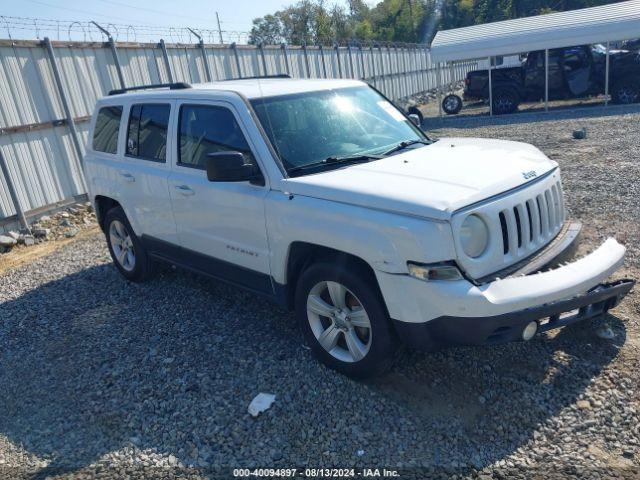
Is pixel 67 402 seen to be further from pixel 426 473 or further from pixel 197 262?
pixel 426 473

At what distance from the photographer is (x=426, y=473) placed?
9.08ft

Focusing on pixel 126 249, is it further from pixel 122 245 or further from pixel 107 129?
pixel 107 129

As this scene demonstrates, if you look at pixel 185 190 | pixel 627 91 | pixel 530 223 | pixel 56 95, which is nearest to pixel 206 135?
pixel 185 190

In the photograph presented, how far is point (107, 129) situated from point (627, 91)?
56.5ft

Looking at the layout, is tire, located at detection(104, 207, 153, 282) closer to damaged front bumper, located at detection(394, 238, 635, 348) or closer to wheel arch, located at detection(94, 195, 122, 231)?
wheel arch, located at detection(94, 195, 122, 231)

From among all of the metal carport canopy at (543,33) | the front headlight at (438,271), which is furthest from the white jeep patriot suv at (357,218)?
the metal carport canopy at (543,33)

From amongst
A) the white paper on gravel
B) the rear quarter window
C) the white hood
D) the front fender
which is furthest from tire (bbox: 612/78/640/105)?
the white paper on gravel

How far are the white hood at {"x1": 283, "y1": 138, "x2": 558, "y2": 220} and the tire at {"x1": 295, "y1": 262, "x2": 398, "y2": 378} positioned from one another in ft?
1.65

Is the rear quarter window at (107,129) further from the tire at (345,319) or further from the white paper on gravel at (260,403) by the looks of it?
the white paper on gravel at (260,403)

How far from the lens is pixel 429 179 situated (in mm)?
3246

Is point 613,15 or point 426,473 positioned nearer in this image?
point 426,473

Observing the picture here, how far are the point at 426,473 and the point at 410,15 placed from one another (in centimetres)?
6684

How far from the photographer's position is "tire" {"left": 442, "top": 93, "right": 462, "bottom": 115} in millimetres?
20328

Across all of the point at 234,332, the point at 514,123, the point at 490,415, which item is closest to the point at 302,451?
the point at 490,415
